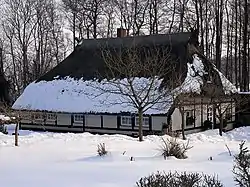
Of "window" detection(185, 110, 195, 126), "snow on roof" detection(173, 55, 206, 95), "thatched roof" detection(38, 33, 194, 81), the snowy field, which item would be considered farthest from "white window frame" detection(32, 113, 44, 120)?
the snowy field

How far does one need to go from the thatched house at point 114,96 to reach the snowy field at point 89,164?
8758mm

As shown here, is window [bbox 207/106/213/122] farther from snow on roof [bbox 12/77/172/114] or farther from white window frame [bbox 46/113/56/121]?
white window frame [bbox 46/113/56/121]

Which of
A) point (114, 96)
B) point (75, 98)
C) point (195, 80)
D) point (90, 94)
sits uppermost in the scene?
point (195, 80)

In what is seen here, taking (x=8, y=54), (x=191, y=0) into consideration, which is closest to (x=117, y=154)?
(x=191, y=0)

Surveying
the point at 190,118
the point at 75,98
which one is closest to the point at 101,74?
the point at 75,98

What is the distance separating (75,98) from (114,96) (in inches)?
114

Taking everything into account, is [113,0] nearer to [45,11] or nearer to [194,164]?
[45,11]

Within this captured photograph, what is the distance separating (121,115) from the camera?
25.7 meters

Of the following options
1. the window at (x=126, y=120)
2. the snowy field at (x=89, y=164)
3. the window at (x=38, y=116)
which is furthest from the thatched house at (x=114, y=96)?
the snowy field at (x=89, y=164)

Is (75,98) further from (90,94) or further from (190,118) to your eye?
(190,118)

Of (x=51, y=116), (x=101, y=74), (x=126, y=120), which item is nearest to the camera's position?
(x=126, y=120)

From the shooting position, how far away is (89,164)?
11.8 meters

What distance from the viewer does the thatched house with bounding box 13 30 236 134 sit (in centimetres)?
2544

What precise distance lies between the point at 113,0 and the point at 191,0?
25.6 ft
